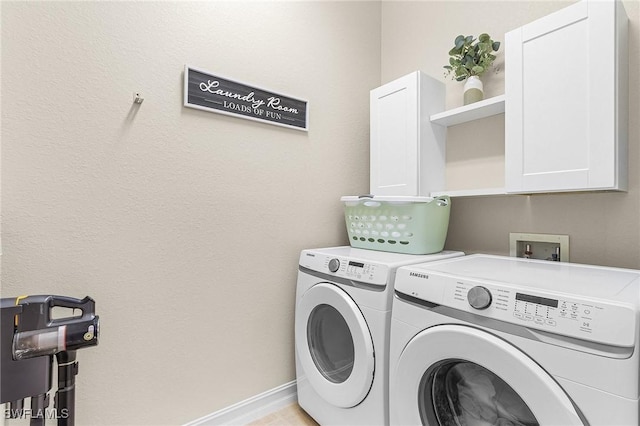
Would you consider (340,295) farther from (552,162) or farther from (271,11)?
(271,11)

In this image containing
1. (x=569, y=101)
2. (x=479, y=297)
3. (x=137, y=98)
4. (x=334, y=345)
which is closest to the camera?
(x=479, y=297)

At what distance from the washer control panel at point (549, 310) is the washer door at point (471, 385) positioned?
Answer: 7 centimetres

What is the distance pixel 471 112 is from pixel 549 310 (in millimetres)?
1086

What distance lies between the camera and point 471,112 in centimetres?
156

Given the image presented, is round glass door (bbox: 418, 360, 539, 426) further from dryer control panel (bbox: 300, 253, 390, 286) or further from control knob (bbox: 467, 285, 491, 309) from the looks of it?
dryer control panel (bbox: 300, 253, 390, 286)

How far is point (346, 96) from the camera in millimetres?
2008

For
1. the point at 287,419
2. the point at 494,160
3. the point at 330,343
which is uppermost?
the point at 494,160

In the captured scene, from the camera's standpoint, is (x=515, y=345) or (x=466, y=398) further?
(x=466, y=398)

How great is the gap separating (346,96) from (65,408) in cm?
192

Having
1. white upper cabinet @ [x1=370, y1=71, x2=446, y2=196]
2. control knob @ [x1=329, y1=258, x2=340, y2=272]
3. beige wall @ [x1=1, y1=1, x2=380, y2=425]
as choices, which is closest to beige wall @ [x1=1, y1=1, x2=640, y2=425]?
beige wall @ [x1=1, y1=1, x2=380, y2=425]

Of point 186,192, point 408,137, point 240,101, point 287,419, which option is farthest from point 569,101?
point 287,419

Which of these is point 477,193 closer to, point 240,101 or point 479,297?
point 479,297

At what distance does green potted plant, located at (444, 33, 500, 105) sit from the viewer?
1553mm

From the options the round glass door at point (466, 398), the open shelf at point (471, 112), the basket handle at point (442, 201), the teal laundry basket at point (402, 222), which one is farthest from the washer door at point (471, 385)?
the open shelf at point (471, 112)
